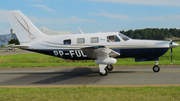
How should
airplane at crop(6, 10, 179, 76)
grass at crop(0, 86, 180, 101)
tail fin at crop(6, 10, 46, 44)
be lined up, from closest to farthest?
grass at crop(0, 86, 180, 101) → airplane at crop(6, 10, 179, 76) → tail fin at crop(6, 10, 46, 44)

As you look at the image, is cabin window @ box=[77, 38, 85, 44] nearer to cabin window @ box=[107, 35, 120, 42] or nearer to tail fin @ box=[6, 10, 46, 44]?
cabin window @ box=[107, 35, 120, 42]

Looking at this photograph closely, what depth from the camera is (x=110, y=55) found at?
11727mm

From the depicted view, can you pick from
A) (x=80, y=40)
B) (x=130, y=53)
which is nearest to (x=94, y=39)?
(x=80, y=40)

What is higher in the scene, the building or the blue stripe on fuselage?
the building

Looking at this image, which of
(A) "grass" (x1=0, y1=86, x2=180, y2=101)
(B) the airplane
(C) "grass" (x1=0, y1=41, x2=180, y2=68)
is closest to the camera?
(A) "grass" (x1=0, y1=86, x2=180, y2=101)

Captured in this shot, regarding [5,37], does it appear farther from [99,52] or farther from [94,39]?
[99,52]

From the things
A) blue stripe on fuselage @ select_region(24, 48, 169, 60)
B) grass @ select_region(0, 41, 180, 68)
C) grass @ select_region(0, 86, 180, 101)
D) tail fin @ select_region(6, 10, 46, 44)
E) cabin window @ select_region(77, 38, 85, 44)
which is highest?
tail fin @ select_region(6, 10, 46, 44)

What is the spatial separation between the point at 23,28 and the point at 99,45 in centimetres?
621

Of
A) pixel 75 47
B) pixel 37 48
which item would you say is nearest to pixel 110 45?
pixel 75 47

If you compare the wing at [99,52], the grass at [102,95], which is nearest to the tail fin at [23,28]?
the wing at [99,52]

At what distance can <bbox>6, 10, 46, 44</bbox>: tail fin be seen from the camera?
1302 centimetres

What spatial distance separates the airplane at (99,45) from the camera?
11.2m

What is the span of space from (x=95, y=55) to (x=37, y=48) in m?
4.65

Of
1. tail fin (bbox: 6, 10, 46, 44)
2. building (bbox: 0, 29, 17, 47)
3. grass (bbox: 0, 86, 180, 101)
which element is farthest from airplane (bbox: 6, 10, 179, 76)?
building (bbox: 0, 29, 17, 47)
